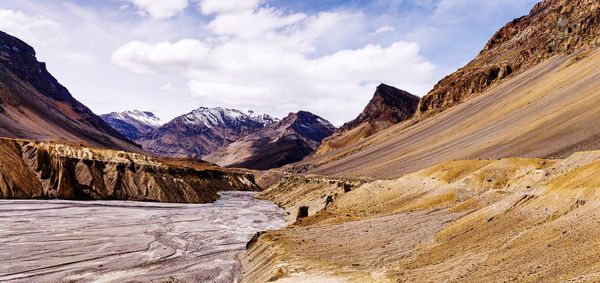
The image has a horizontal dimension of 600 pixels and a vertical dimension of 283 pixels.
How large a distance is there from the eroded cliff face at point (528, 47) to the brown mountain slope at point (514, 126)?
12.3 metres

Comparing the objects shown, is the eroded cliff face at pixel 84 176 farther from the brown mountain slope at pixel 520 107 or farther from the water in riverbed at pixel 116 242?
the brown mountain slope at pixel 520 107

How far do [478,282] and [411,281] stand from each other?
336 centimetres

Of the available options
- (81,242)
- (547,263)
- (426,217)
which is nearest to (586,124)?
(426,217)

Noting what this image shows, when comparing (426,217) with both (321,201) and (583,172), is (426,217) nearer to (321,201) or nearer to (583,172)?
(583,172)

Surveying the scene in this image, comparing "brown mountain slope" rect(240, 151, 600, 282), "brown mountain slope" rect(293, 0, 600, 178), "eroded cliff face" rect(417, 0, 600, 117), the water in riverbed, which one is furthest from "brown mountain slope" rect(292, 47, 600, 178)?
the water in riverbed

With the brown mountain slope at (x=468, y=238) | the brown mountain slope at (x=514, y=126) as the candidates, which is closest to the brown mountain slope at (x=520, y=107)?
the brown mountain slope at (x=514, y=126)

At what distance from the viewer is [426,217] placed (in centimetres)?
3581

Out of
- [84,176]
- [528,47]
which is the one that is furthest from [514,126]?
[528,47]

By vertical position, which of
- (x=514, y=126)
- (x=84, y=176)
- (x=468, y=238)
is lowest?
(x=468, y=238)

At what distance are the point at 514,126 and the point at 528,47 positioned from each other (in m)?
90.2

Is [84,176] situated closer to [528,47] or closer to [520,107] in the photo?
[520,107]

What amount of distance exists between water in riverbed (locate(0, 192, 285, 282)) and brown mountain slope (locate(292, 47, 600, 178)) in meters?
42.3

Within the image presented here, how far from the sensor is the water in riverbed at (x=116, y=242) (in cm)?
3225

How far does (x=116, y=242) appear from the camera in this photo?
1714 inches
